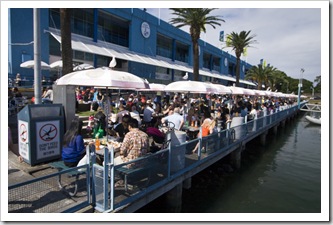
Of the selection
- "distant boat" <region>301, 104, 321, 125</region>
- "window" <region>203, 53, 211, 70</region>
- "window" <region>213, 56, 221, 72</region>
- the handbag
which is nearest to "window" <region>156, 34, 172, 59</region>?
"window" <region>203, 53, 211, 70</region>

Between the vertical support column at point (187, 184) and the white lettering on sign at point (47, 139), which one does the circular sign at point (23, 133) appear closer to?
the white lettering on sign at point (47, 139)

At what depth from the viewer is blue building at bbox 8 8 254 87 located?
17.0m

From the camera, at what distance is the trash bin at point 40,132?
560 centimetres

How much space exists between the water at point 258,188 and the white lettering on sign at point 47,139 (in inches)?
117

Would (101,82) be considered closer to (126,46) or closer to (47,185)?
(47,185)

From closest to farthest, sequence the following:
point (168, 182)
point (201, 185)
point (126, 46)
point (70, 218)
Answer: point (70, 218) → point (168, 182) → point (201, 185) → point (126, 46)

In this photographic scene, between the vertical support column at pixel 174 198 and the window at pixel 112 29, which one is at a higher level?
the window at pixel 112 29

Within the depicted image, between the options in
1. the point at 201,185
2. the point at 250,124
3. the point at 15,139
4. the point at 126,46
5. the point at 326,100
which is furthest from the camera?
the point at 126,46

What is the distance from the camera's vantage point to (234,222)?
3.99 meters

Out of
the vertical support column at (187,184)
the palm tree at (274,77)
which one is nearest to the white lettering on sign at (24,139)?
the vertical support column at (187,184)

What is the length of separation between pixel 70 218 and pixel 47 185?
788 millimetres

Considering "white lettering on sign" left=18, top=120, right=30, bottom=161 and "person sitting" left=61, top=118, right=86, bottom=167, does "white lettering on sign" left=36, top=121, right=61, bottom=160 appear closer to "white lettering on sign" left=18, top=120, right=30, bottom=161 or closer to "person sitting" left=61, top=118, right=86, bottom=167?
"white lettering on sign" left=18, top=120, right=30, bottom=161

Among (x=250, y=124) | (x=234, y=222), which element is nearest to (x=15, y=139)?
(x=234, y=222)

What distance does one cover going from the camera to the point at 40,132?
5.77 m
